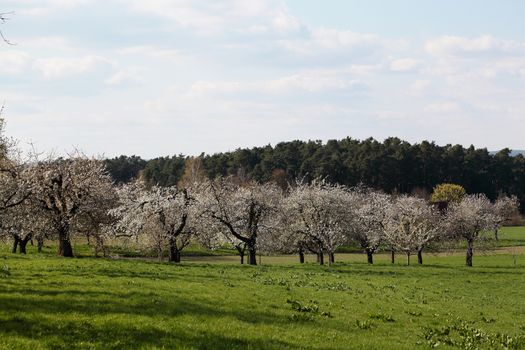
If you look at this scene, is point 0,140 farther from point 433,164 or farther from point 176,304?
point 433,164

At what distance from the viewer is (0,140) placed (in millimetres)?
38219

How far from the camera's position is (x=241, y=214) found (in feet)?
215

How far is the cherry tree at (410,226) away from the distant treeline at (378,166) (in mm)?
76627

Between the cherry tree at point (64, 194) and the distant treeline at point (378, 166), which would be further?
the distant treeline at point (378, 166)

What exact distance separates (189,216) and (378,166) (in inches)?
4905

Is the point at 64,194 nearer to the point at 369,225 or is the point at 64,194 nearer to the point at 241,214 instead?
the point at 241,214

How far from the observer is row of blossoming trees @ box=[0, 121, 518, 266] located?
5012 cm

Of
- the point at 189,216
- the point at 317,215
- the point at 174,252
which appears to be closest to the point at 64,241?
the point at 174,252

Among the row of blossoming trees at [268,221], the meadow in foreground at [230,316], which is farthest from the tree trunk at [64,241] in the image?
the meadow in foreground at [230,316]

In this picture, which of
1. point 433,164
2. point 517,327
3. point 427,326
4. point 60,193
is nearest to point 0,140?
point 60,193

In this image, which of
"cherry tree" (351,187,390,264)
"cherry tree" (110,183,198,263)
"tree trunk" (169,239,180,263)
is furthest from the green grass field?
"cherry tree" (351,187,390,264)

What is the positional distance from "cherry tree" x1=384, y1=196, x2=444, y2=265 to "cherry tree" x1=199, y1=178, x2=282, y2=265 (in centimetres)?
2282

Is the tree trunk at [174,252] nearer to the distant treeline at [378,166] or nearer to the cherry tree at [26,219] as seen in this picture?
the cherry tree at [26,219]

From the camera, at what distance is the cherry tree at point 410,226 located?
7875 centimetres
